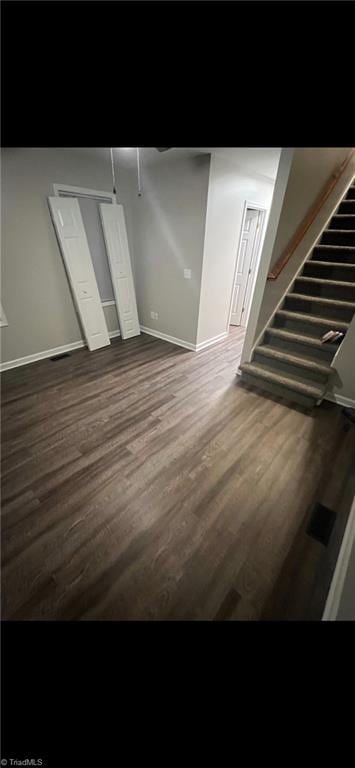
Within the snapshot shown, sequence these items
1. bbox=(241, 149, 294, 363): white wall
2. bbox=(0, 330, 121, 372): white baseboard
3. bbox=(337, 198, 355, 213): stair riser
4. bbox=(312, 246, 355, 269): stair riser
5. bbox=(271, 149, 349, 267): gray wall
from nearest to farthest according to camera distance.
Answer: bbox=(241, 149, 294, 363): white wall, bbox=(271, 149, 349, 267): gray wall, bbox=(0, 330, 121, 372): white baseboard, bbox=(312, 246, 355, 269): stair riser, bbox=(337, 198, 355, 213): stair riser

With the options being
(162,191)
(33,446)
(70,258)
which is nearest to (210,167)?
(162,191)

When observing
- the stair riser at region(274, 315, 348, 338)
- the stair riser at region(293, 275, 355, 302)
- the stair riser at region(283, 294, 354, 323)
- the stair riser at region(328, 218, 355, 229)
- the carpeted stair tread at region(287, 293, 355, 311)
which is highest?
the stair riser at region(328, 218, 355, 229)

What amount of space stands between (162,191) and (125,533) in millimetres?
3721

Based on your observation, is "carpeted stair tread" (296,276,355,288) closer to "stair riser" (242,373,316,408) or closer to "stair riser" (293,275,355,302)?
"stair riser" (293,275,355,302)

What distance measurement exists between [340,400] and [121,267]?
10.6 ft

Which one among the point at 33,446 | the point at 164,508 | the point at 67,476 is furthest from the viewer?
the point at 33,446

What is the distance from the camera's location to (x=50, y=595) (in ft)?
4.04

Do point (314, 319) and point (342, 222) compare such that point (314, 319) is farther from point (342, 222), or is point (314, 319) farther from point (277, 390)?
point (342, 222)

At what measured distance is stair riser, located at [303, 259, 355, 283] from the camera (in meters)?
3.07

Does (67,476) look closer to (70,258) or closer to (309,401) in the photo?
(309,401)

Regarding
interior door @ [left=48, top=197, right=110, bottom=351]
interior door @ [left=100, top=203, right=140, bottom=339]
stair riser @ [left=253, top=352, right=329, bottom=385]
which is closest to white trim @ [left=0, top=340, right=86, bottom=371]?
interior door @ [left=48, top=197, right=110, bottom=351]

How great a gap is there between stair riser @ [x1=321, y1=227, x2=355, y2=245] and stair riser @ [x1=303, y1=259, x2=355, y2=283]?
56 cm

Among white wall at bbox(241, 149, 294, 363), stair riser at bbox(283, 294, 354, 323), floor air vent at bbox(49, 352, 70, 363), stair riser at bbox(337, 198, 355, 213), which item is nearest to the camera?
white wall at bbox(241, 149, 294, 363)
